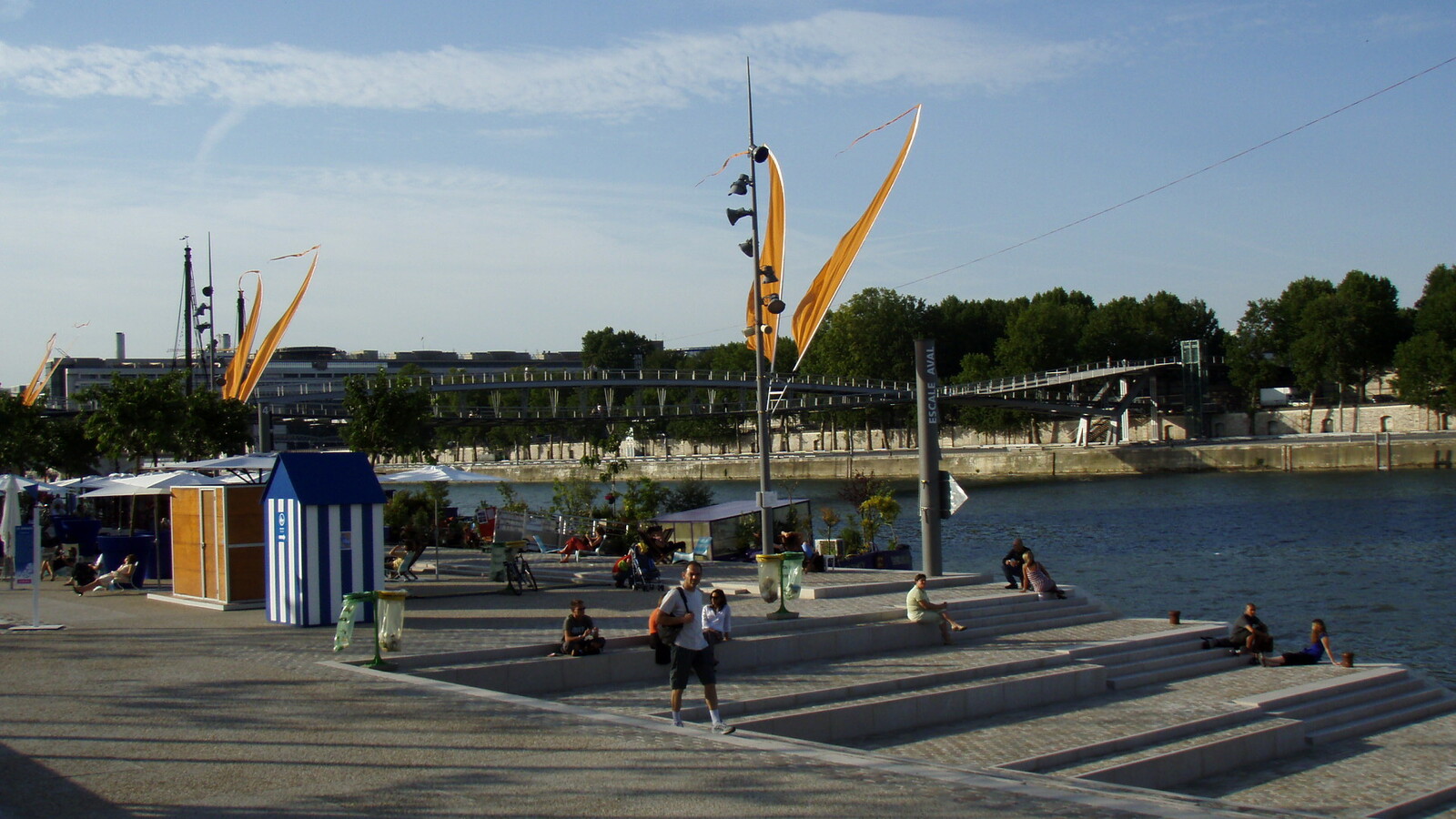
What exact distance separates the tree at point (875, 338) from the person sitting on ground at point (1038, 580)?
8257 centimetres

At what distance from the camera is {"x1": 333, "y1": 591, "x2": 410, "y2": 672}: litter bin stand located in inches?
430

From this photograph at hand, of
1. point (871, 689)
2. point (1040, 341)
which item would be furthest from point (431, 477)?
point (1040, 341)

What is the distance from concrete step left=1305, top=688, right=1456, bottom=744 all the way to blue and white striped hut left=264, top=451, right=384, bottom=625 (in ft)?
32.8

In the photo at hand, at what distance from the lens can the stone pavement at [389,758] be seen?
6.63 m

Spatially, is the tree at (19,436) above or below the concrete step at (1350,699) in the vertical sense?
above

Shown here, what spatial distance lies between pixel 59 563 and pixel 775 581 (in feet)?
43.2

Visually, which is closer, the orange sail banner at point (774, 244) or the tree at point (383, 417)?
the orange sail banner at point (774, 244)

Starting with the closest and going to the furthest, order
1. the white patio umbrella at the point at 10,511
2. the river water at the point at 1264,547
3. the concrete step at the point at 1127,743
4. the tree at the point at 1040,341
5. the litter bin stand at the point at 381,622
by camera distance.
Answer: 1. the concrete step at the point at 1127,743
2. the litter bin stand at the point at 381,622
3. the white patio umbrella at the point at 10,511
4. the river water at the point at 1264,547
5. the tree at the point at 1040,341

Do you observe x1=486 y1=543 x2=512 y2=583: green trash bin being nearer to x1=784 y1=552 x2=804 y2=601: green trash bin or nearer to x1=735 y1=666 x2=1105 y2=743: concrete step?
x1=784 y1=552 x2=804 y2=601: green trash bin

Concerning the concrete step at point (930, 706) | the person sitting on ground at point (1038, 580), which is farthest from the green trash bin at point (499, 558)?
the concrete step at point (930, 706)

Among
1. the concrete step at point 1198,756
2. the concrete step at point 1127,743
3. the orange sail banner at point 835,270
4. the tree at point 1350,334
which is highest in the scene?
the tree at point 1350,334

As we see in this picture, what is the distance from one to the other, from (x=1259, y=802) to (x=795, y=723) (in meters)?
3.93

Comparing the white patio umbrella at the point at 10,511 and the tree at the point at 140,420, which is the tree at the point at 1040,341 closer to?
the tree at the point at 140,420

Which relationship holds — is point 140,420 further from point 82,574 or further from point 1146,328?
point 1146,328
